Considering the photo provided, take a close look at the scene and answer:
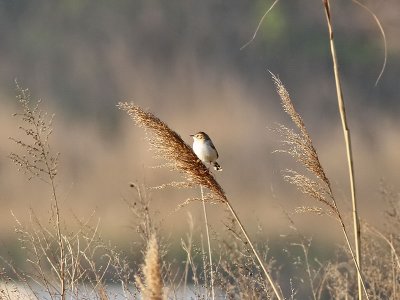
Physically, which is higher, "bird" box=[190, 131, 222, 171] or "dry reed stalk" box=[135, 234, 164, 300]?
"bird" box=[190, 131, 222, 171]

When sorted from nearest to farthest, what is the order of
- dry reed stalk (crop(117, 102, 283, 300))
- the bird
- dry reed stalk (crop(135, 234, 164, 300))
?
dry reed stalk (crop(135, 234, 164, 300)) < dry reed stalk (crop(117, 102, 283, 300)) < the bird

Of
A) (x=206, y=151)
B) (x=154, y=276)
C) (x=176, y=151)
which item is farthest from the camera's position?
(x=206, y=151)

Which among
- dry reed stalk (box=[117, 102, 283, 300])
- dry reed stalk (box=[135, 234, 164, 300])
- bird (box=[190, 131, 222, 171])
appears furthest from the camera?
bird (box=[190, 131, 222, 171])

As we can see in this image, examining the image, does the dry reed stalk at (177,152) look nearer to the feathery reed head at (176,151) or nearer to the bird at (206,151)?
the feathery reed head at (176,151)

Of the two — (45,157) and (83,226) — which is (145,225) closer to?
(83,226)

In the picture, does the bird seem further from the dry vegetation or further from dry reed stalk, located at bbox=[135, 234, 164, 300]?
dry reed stalk, located at bbox=[135, 234, 164, 300]

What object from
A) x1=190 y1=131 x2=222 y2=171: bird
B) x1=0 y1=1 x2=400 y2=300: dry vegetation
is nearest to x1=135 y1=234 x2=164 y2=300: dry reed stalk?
x1=0 y1=1 x2=400 y2=300: dry vegetation

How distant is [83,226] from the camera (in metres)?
3.49

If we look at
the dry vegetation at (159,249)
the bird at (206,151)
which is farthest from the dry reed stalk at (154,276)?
the bird at (206,151)

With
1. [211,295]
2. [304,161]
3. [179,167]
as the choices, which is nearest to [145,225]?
[211,295]

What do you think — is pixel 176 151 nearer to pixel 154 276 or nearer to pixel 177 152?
pixel 177 152

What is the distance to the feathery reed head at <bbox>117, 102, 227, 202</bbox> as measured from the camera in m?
2.60

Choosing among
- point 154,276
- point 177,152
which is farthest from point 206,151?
point 154,276

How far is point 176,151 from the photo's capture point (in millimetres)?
2633
